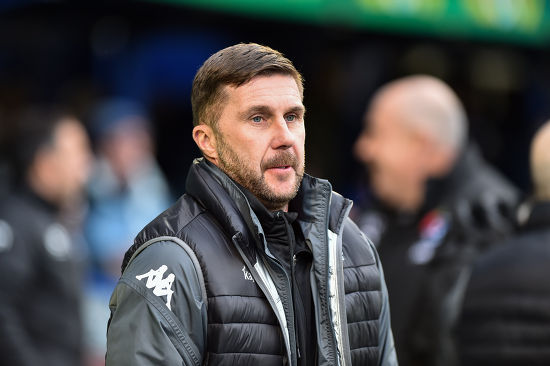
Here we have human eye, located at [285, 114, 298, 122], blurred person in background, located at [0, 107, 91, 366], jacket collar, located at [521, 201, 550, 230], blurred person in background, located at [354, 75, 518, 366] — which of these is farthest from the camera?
blurred person in background, located at [0, 107, 91, 366]

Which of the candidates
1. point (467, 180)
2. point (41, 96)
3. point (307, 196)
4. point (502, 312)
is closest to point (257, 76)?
point (307, 196)

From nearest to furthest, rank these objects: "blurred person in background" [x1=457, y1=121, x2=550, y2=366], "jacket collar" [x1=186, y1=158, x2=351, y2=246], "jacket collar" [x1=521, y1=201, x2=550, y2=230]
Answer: "jacket collar" [x1=186, y1=158, x2=351, y2=246] < "blurred person in background" [x1=457, y1=121, x2=550, y2=366] < "jacket collar" [x1=521, y1=201, x2=550, y2=230]

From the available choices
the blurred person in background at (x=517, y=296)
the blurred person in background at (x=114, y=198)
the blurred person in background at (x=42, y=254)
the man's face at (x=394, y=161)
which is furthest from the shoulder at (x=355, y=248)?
the blurred person in background at (x=114, y=198)

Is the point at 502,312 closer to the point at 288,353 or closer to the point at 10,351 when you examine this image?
the point at 288,353

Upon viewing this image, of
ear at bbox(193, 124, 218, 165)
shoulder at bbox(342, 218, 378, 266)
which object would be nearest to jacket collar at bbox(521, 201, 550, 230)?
shoulder at bbox(342, 218, 378, 266)

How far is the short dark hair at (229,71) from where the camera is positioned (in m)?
2.84

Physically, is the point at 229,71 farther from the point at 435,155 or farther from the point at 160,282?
the point at 435,155

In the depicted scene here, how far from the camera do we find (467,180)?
5406 millimetres

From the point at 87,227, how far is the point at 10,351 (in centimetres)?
274

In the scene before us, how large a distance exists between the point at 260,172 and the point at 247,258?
24 cm

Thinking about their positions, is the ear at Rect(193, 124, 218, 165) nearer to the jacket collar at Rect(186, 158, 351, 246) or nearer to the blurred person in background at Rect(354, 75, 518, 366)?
the jacket collar at Rect(186, 158, 351, 246)

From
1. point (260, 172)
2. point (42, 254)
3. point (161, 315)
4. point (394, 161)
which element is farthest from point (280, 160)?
point (42, 254)

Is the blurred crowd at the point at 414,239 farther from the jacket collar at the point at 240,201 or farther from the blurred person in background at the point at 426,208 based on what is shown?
the jacket collar at the point at 240,201

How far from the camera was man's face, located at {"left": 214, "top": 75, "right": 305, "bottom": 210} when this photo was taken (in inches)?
112
